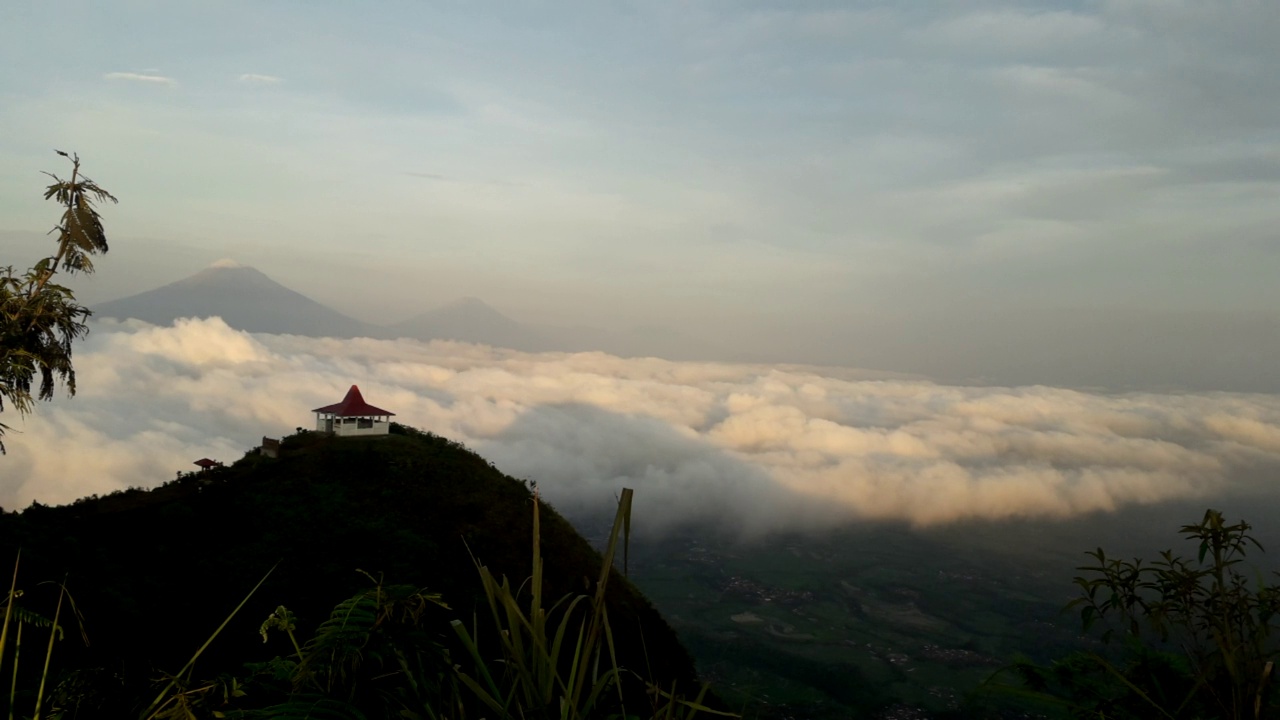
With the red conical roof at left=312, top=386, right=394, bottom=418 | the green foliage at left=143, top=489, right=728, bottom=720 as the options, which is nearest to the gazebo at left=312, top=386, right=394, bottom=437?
the red conical roof at left=312, top=386, right=394, bottom=418

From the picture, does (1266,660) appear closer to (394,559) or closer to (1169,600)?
(1169,600)

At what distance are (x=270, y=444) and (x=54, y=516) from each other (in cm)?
1246

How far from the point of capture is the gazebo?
152 ft

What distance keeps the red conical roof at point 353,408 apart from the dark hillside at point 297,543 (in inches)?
72.3

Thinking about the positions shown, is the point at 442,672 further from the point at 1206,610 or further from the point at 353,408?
the point at 353,408

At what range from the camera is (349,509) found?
3575 cm

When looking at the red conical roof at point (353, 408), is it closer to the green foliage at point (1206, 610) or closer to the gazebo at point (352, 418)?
the gazebo at point (352, 418)

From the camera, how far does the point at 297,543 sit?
32.0 metres

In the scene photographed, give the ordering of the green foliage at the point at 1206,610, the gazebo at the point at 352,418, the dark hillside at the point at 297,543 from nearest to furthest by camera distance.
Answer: the green foliage at the point at 1206,610 < the dark hillside at the point at 297,543 < the gazebo at the point at 352,418

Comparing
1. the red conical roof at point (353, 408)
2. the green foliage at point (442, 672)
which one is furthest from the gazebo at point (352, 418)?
the green foliage at point (442, 672)

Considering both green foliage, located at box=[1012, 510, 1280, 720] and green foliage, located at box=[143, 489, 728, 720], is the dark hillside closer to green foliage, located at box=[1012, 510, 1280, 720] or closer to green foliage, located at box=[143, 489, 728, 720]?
green foliage, located at box=[143, 489, 728, 720]

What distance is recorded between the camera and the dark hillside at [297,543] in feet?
69.7

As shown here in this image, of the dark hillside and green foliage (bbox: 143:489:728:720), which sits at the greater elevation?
green foliage (bbox: 143:489:728:720)

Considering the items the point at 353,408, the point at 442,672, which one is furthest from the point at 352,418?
the point at 442,672
